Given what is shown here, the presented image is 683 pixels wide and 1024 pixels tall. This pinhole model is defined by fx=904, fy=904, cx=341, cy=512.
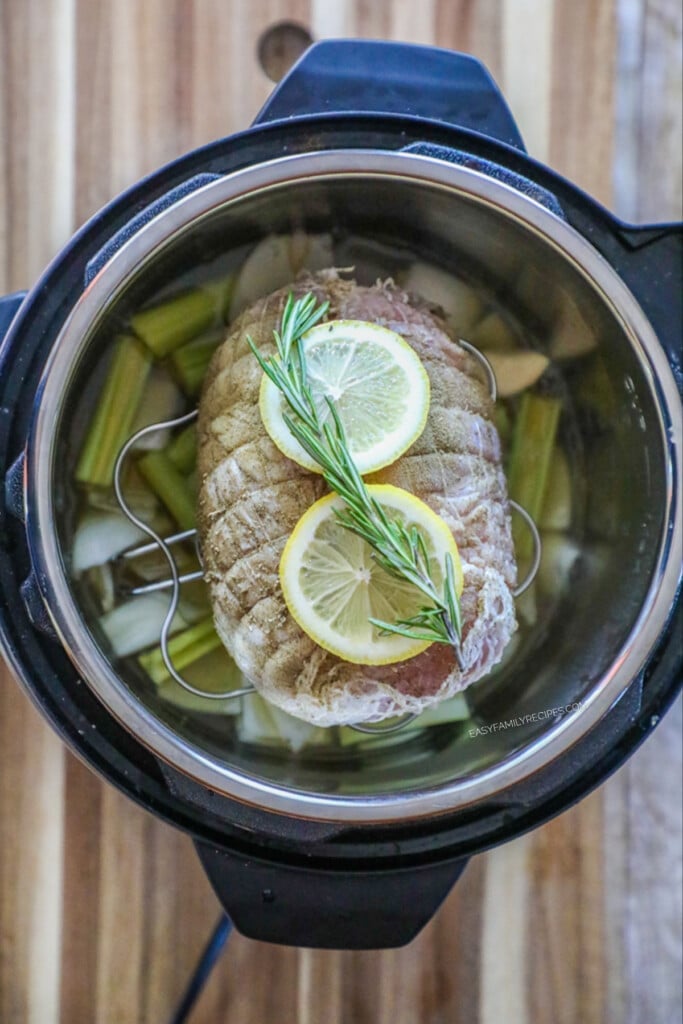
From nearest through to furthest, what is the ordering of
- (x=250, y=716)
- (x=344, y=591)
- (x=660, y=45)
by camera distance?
(x=344, y=591), (x=250, y=716), (x=660, y=45)

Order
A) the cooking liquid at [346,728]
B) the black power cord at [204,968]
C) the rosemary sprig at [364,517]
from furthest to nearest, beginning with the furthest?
the black power cord at [204,968] < the cooking liquid at [346,728] < the rosemary sprig at [364,517]

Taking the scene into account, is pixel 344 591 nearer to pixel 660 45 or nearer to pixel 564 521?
pixel 564 521

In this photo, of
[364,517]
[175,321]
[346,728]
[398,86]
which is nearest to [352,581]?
[364,517]

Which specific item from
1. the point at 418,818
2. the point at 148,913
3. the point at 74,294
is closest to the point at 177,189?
the point at 74,294

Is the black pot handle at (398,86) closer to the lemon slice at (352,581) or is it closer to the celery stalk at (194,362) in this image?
the celery stalk at (194,362)

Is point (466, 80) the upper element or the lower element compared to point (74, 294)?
upper

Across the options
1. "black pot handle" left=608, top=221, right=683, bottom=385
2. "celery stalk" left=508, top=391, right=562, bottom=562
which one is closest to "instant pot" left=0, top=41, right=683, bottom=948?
"black pot handle" left=608, top=221, right=683, bottom=385

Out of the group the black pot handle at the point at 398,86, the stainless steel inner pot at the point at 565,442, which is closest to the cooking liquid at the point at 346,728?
the stainless steel inner pot at the point at 565,442
